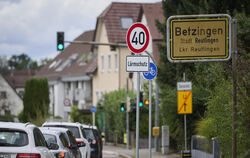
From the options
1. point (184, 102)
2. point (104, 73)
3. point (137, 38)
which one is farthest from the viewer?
point (104, 73)

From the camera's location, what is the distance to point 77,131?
20719 mm

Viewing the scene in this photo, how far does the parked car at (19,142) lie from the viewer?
11078 millimetres

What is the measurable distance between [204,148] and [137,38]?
32.3 ft

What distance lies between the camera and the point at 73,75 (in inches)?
2815

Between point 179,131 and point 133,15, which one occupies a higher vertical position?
point 133,15

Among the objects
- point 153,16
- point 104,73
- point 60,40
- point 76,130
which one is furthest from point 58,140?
point 104,73

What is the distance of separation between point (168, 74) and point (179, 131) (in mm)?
3199

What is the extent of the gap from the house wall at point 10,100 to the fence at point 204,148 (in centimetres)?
7511

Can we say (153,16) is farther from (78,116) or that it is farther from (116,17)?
(78,116)

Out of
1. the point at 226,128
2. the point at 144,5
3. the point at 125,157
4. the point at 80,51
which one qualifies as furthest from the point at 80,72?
the point at 226,128

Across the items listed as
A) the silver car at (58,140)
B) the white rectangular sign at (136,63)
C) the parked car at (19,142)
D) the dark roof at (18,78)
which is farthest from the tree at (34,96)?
the dark roof at (18,78)

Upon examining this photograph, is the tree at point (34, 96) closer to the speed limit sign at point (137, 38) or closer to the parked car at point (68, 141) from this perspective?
the parked car at point (68, 141)

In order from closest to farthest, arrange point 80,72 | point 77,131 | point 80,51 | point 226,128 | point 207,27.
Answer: point 207,27 < point 226,128 < point 77,131 < point 80,72 < point 80,51

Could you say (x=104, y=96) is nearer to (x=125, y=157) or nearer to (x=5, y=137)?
(x=125, y=157)
